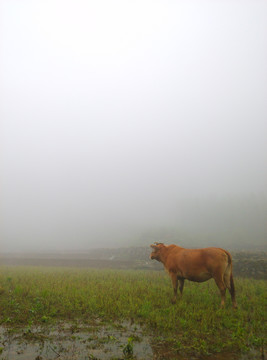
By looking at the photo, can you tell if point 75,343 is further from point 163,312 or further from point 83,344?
point 163,312

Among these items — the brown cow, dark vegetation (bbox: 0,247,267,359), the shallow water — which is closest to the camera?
the shallow water

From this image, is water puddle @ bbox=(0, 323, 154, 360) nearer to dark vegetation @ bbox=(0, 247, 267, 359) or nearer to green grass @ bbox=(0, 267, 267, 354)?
dark vegetation @ bbox=(0, 247, 267, 359)

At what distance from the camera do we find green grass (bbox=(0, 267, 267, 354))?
6.20 metres

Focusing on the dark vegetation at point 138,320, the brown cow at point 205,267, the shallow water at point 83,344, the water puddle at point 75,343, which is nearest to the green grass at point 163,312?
the dark vegetation at point 138,320

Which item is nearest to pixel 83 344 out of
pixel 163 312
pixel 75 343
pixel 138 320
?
pixel 75 343

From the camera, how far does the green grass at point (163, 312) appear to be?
20.3 feet

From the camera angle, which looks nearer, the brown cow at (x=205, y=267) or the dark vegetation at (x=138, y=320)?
the dark vegetation at (x=138, y=320)

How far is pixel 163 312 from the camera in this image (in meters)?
8.12

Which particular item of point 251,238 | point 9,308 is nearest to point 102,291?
point 9,308

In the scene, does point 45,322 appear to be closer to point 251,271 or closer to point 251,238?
point 251,271

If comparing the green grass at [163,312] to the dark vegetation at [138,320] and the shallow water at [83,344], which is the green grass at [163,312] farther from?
the shallow water at [83,344]

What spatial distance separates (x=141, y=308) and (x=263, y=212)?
207 feet

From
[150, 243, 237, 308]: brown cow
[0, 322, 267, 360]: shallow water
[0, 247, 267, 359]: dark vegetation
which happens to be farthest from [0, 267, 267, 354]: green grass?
[150, 243, 237, 308]: brown cow

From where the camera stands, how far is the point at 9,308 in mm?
8633
